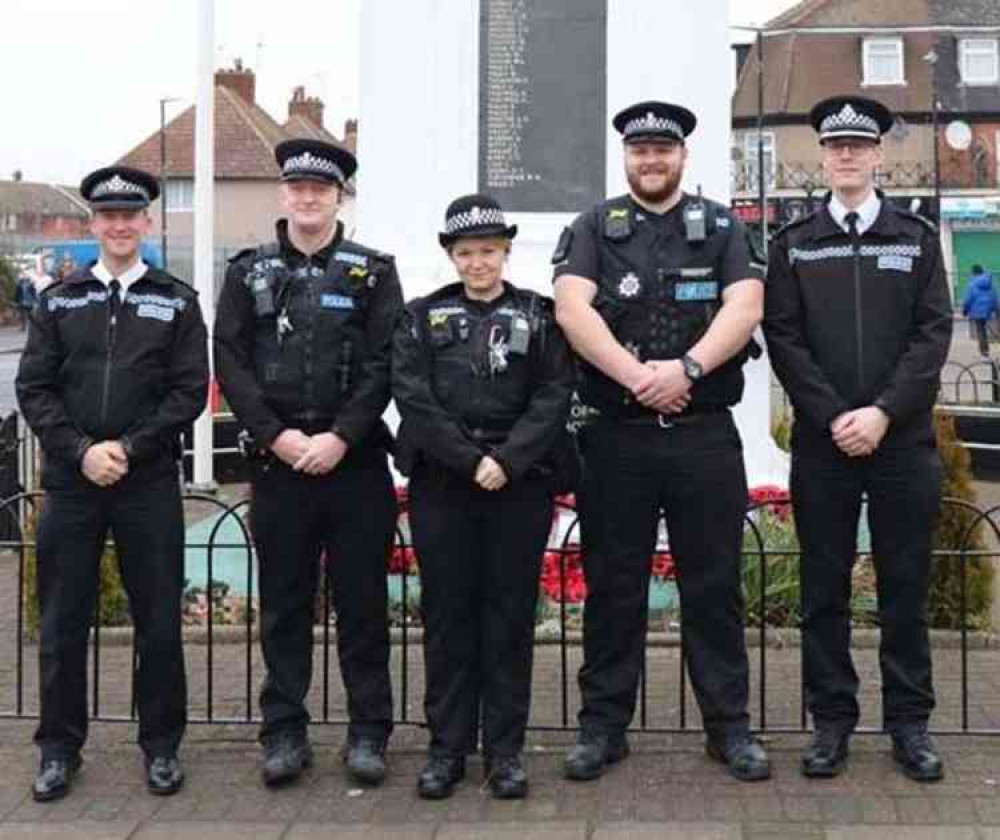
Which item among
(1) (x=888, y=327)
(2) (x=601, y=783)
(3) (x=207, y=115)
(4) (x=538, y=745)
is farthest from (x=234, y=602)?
(3) (x=207, y=115)

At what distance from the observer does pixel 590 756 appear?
5914 millimetres

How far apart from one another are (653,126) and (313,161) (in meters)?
1.22

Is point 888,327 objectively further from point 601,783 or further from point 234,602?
point 234,602

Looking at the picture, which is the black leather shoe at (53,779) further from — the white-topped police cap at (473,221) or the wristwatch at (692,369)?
the wristwatch at (692,369)

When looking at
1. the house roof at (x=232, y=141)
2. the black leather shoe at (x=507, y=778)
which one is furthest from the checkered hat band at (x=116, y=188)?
the house roof at (x=232, y=141)

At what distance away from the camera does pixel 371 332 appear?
584 cm

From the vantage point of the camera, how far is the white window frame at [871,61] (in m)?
57.3

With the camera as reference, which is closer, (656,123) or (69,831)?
(69,831)

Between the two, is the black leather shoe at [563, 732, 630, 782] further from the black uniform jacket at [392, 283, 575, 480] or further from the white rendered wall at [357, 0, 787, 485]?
the white rendered wall at [357, 0, 787, 485]

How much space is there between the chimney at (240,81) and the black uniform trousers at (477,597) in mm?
51828

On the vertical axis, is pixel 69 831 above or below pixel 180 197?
below

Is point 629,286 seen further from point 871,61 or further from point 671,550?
point 871,61

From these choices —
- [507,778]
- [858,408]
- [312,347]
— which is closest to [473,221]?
[312,347]

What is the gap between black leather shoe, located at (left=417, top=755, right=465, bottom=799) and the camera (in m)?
5.71
